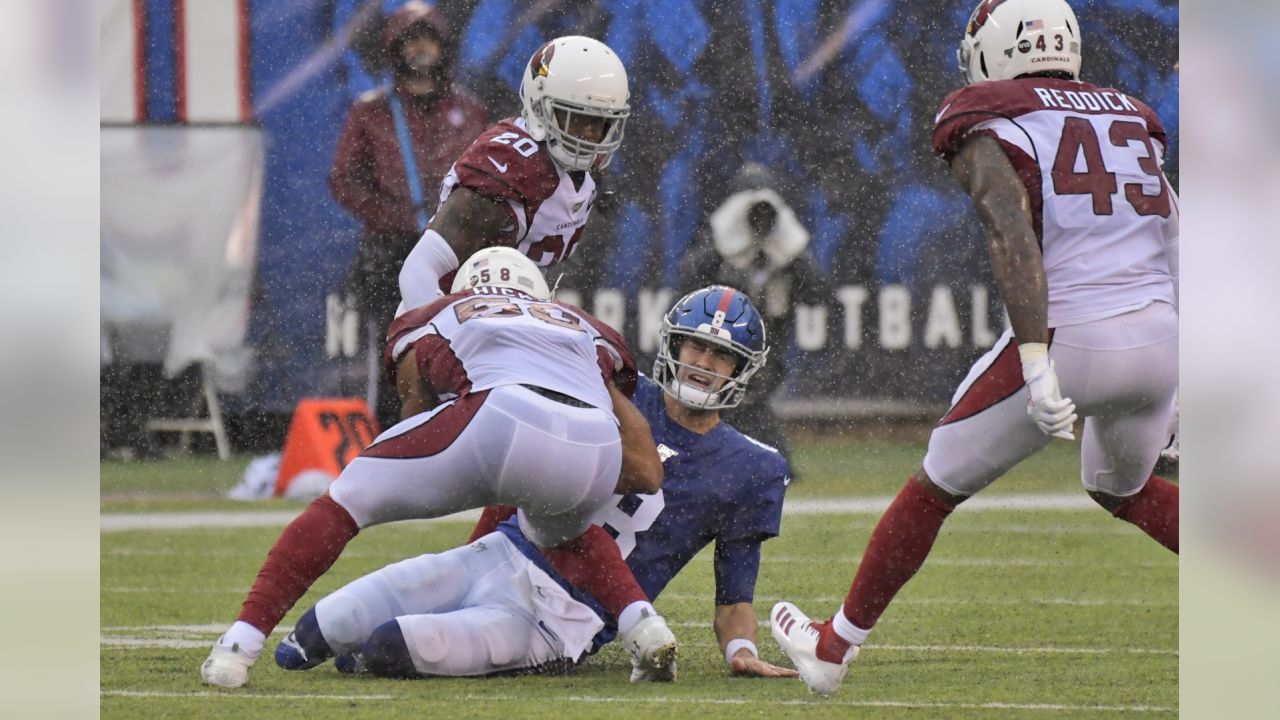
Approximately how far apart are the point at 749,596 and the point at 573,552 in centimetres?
27

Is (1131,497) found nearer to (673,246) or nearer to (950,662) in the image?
(950,662)

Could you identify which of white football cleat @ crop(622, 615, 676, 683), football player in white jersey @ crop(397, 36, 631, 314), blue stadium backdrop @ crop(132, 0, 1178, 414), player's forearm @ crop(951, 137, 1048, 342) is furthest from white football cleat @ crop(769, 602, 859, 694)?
blue stadium backdrop @ crop(132, 0, 1178, 414)

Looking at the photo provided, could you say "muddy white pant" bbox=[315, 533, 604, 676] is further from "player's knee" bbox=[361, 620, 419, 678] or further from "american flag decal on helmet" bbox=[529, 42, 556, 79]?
"american flag decal on helmet" bbox=[529, 42, 556, 79]

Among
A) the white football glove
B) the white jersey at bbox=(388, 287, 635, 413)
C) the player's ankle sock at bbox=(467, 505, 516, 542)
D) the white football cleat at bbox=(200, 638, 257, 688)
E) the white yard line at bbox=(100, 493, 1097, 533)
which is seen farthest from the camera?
the white yard line at bbox=(100, 493, 1097, 533)

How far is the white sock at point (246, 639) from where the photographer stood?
2303 millimetres

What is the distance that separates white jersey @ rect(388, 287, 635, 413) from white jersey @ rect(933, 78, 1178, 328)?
0.54m

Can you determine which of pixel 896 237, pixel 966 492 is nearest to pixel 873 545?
pixel 966 492

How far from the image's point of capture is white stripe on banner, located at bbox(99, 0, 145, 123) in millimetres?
6344

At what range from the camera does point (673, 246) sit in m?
6.33

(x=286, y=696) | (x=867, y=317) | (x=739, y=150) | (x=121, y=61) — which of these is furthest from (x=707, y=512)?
(x=121, y=61)

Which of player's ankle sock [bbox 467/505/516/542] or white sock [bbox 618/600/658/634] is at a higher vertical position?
white sock [bbox 618/600/658/634]

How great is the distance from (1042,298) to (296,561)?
98 centimetres

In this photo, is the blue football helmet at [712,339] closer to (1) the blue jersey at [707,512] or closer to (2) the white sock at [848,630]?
(1) the blue jersey at [707,512]

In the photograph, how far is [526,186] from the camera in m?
2.99
